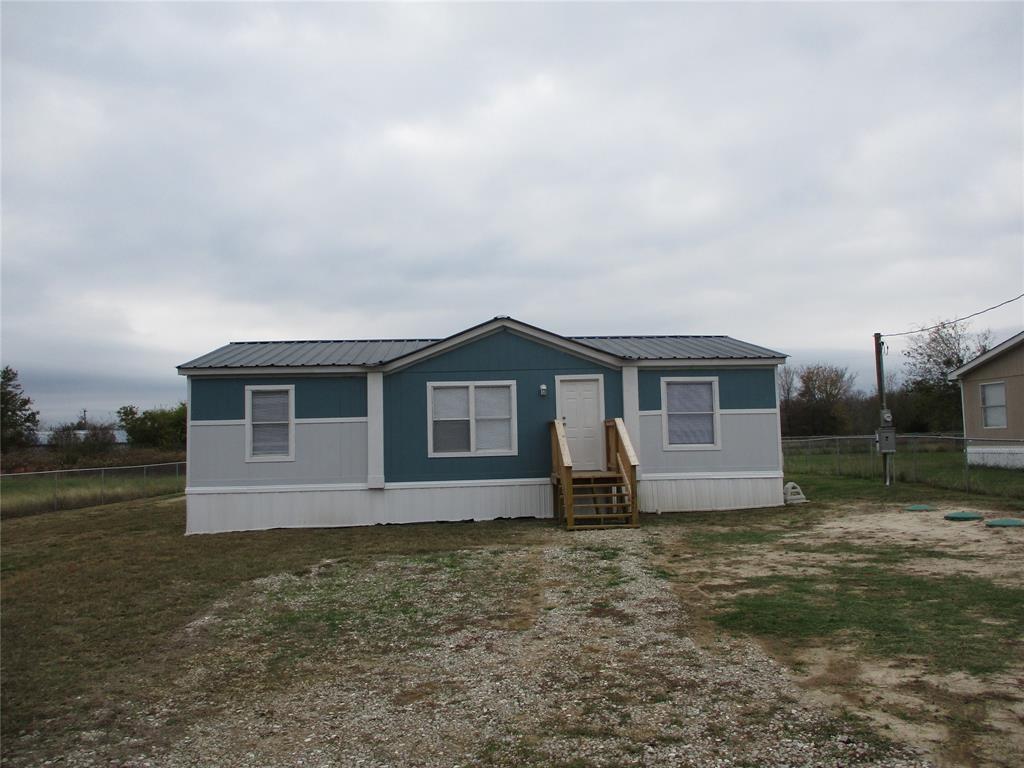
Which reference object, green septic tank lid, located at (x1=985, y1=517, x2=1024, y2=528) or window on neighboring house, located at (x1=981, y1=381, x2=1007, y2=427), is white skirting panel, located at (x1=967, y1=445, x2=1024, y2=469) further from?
green septic tank lid, located at (x1=985, y1=517, x2=1024, y2=528)

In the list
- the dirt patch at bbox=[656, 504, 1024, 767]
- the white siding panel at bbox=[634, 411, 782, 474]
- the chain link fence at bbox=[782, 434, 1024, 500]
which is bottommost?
the dirt patch at bbox=[656, 504, 1024, 767]

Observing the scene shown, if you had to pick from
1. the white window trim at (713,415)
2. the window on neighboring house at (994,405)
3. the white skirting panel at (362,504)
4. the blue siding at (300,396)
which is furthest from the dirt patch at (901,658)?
the window on neighboring house at (994,405)

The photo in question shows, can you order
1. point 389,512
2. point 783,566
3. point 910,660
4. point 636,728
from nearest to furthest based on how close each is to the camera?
point 636,728, point 910,660, point 783,566, point 389,512

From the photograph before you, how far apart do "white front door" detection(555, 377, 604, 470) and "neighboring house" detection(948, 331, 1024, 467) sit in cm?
1070

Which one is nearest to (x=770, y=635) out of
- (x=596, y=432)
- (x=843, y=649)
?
(x=843, y=649)

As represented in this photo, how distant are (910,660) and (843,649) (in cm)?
43

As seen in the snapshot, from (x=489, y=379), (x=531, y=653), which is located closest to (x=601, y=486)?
(x=489, y=379)

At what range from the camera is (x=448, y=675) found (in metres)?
5.16

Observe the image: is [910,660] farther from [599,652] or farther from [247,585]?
[247,585]

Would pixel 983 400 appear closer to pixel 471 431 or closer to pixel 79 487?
pixel 471 431

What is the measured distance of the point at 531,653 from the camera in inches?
218

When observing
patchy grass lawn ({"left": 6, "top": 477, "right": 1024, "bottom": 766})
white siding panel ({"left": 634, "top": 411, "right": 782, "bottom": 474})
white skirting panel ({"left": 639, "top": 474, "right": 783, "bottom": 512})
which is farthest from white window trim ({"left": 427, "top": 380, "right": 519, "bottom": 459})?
patchy grass lawn ({"left": 6, "top": 477, "right": 1024, "bottom": 766})

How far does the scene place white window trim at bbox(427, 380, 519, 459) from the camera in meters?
13.7

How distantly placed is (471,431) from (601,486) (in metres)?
2.68
